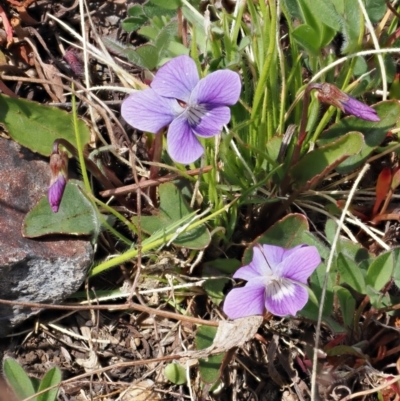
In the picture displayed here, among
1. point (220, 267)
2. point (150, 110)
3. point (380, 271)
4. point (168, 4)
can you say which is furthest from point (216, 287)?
point (168, 4)

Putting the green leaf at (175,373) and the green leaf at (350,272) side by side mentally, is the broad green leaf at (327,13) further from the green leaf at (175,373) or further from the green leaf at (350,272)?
the green leaf at (175,373)

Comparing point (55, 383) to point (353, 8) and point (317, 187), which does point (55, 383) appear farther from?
point (353, 8)

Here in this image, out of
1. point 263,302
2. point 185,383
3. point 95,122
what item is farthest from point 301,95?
point 185,383

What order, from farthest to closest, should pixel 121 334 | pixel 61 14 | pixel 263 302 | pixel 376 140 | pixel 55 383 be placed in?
pixel 61 14 < pixel 121 334 < pixel 376 140 < pixel 55 383 < pixel 263 302

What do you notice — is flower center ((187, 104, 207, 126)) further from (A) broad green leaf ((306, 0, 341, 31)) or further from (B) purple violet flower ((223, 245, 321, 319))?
(A) broad green leaf ((306, 0, 341, 31))

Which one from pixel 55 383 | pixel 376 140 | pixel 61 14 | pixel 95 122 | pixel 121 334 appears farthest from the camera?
pixel 61 14

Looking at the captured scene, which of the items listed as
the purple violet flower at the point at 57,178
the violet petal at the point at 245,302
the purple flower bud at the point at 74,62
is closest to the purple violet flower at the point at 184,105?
the purple violet flower at the point at 57,178

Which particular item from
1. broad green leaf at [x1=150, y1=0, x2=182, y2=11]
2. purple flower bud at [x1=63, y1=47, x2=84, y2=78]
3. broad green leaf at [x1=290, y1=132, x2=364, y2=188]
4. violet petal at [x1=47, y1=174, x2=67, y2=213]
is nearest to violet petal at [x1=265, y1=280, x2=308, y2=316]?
broad green leaf at [x1=290, y1=132, x2=364, y2=188]
